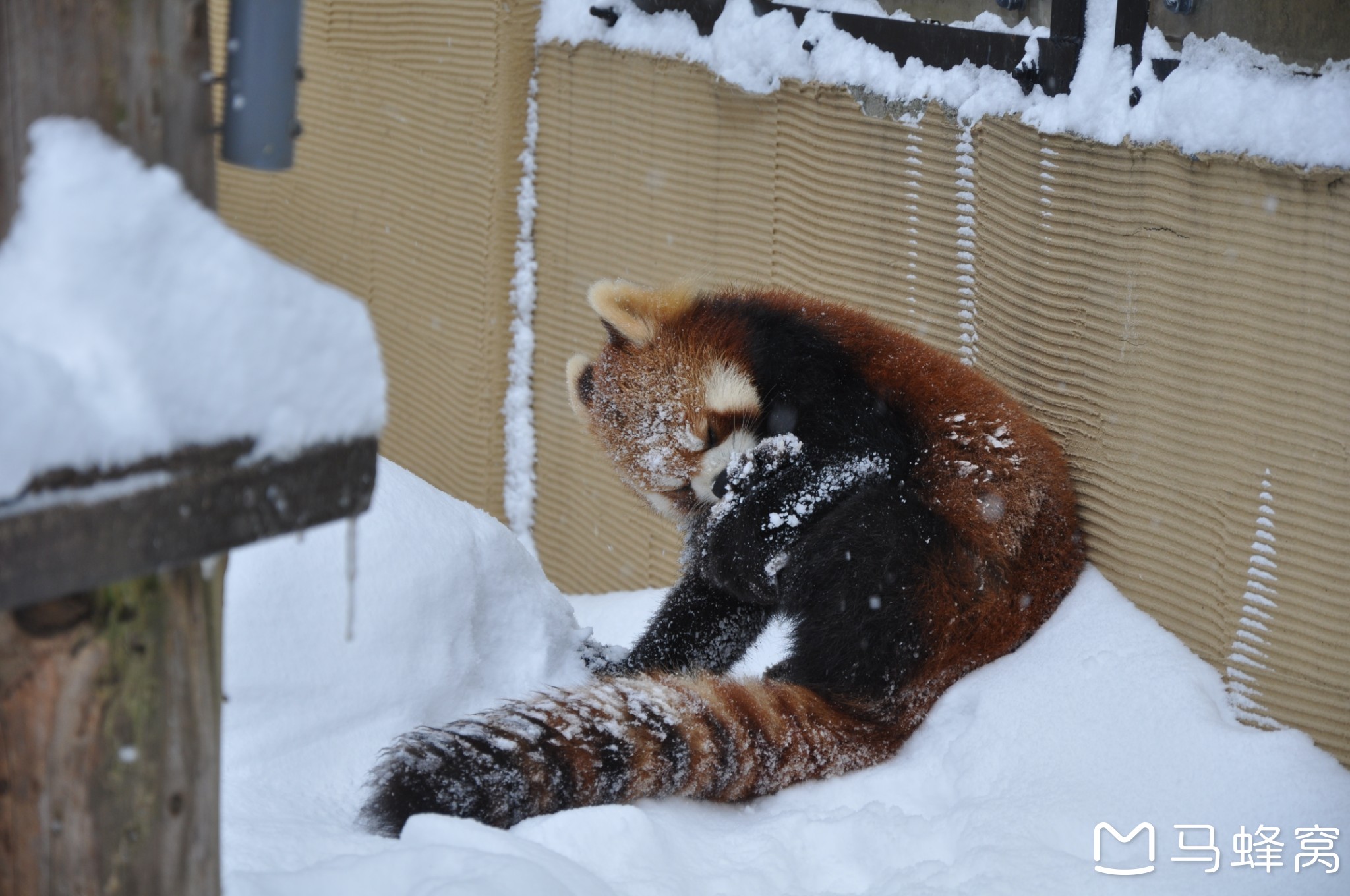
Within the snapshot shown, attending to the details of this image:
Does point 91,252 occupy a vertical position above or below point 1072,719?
above

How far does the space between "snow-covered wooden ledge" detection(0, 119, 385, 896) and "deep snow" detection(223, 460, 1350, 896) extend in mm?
576

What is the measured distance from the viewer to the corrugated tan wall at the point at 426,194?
19.1ft

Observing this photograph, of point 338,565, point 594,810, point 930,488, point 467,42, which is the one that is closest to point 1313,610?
point 930,488

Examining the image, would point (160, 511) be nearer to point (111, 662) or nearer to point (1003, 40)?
point (111, 662)

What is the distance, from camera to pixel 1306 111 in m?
2.38

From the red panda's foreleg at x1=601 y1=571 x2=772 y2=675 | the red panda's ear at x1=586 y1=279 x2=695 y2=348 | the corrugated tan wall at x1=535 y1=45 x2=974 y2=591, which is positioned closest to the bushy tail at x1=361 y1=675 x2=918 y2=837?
the red panda's foreleg at x1=601 y1=571 x2=772 y2=675

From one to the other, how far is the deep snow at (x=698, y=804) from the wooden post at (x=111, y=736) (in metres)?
0.52

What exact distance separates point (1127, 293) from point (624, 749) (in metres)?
1.56

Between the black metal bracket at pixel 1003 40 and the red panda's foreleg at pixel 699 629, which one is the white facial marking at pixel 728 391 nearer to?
the red panda's foreleg at pixel 699 629

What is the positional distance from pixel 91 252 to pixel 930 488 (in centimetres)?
214

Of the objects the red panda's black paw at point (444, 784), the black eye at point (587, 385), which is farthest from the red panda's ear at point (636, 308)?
the red panda's black paw at point (444, 784)

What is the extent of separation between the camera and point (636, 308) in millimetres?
3516

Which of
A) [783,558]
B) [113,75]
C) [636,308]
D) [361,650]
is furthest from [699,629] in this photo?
[113,75]

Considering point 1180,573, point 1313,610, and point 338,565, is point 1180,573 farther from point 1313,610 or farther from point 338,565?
point 338,565
